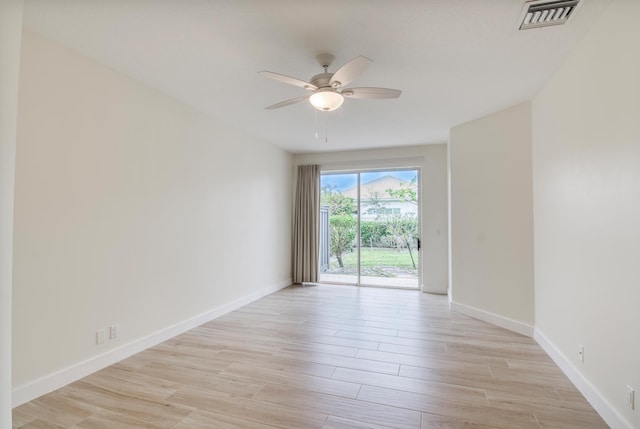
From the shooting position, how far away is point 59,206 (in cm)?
245

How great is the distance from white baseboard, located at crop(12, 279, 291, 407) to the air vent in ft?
13.4

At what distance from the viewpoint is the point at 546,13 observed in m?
2.03

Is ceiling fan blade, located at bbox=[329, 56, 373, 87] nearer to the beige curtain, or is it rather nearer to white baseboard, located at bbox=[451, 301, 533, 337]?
white baseboard, located at bbox=[451, 301, 533, 337]

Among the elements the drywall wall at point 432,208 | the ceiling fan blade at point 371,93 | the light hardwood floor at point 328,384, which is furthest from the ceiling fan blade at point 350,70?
the drywall wall at point 432,208

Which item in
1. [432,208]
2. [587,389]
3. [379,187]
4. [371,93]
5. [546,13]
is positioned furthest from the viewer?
[379,187]

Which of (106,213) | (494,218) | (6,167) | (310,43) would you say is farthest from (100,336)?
(494,218)

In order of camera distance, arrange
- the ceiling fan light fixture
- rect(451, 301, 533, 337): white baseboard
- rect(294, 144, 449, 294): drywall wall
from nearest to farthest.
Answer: the ceiling fan light fixture → rect(451, 301, 533, 337): white baseboard → rect(294, 144, 449, 294): drywall wall

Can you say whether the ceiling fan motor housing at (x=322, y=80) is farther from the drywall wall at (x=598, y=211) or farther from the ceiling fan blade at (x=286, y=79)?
the drywall wall at (x=598, y=211)

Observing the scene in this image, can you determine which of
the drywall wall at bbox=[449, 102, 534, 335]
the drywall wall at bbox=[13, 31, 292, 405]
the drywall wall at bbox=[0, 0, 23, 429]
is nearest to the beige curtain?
the drywall wall at bbox=[13, 31, 292, 405]

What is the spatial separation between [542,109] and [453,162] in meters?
1.43

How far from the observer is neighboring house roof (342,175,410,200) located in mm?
6159

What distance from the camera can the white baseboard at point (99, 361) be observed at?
225 cm

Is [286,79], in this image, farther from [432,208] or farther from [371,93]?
[432,208]

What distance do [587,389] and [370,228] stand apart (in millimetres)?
4223
